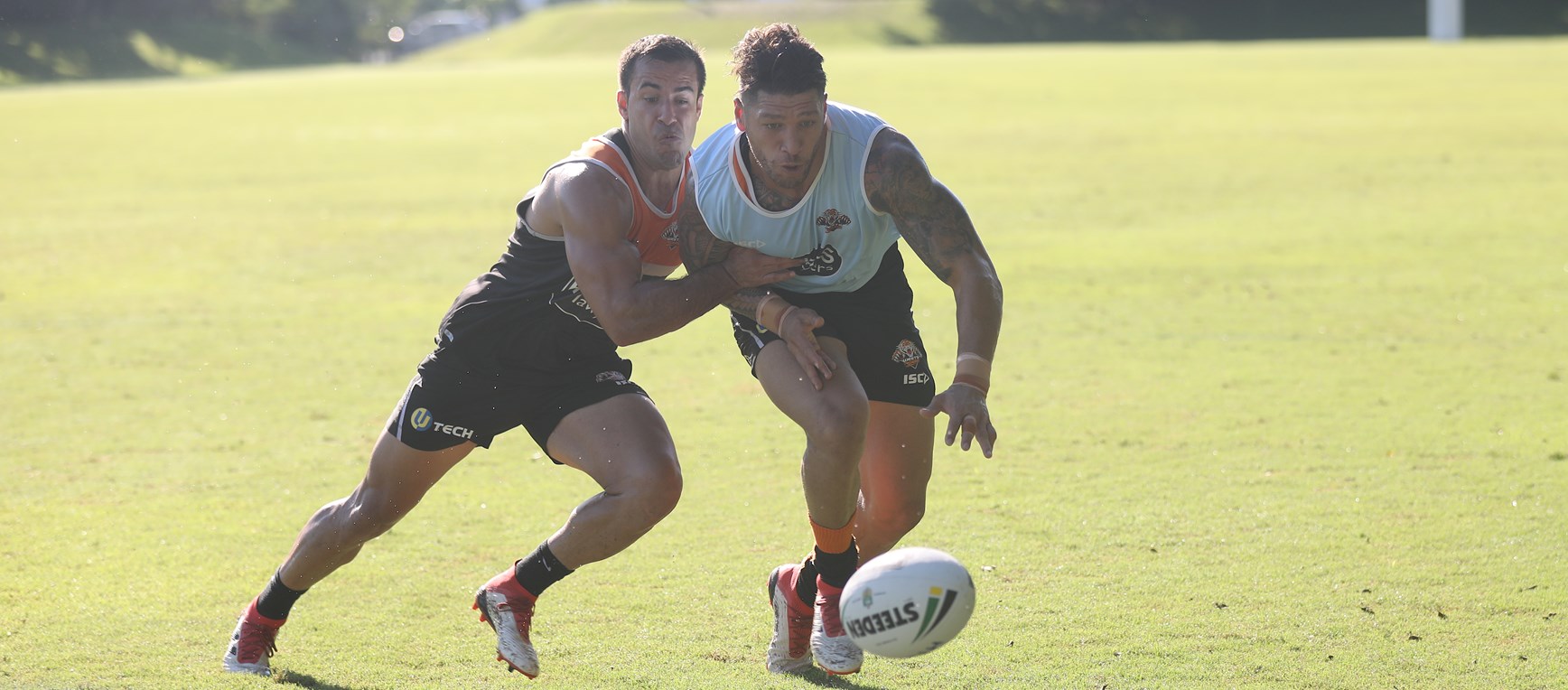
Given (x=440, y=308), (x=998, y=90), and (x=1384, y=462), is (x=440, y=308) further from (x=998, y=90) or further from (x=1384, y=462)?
(x=998, y=90)

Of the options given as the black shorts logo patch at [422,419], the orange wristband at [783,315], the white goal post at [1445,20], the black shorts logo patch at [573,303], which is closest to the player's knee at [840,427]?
the orange wristband at [783,315]

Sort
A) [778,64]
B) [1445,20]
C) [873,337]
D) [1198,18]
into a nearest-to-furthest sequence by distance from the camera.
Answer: [778,64]
[873,337]
[1445,20]
[1198,18]

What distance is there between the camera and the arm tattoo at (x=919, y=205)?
5711mm

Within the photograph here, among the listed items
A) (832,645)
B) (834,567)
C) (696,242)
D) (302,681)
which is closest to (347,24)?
(696,242)

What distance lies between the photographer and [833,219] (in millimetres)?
5887

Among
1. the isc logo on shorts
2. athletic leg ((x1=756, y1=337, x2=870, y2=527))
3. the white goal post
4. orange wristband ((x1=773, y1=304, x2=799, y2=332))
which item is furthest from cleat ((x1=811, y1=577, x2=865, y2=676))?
the white goal post

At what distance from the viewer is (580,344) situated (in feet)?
19.4

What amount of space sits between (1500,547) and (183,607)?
225 inches

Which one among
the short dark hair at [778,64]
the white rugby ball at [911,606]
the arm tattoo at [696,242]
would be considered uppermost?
the short dark hair at [778,64]

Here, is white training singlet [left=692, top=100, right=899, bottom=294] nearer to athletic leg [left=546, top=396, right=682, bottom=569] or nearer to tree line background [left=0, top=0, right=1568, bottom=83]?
athletic leg [left=546, top=396, right=682, bottom=569]

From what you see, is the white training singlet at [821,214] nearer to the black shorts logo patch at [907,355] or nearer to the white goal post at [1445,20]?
the black shorts logo patch at [907,355]

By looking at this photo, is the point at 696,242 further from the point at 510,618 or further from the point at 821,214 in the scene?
the point at 510,618

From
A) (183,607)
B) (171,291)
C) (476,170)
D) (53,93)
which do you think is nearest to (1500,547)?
(183,607)

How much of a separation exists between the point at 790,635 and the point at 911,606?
102cm
